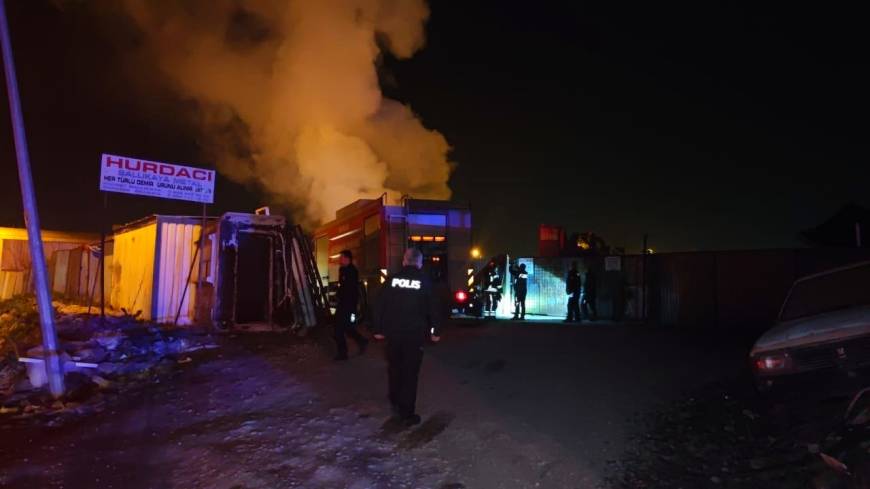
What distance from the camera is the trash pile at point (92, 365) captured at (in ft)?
23.5

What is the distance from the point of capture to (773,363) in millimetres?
5496

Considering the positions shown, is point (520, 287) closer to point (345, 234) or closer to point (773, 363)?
point (345, 234)

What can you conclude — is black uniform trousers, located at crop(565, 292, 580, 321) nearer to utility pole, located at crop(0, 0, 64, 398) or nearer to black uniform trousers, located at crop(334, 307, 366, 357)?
black uniform trousers, located at crop(334, 307, 366, 357)

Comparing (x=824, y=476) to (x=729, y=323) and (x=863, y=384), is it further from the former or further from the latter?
(x=729, y=323)

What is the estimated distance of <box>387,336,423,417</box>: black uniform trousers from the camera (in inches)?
221

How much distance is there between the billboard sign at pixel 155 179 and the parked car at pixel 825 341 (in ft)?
34.6

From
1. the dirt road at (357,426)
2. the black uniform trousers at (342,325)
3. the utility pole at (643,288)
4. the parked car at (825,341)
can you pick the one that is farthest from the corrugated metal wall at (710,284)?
the black uniform trousers at (342,325)

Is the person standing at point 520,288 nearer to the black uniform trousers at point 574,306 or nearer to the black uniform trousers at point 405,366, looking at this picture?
the black uniform trousers at point 574,306

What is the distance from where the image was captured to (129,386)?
789cm

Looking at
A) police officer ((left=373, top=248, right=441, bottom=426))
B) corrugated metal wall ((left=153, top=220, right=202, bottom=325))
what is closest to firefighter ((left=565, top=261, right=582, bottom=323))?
corrugated metal wall ((left=153, top=220, right=202, bottom=325))

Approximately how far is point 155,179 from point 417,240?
567cm

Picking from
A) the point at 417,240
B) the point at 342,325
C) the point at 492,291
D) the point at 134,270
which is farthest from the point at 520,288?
the point at 134,270

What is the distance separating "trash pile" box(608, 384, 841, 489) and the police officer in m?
1.88

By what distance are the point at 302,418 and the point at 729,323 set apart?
11.3 meters
